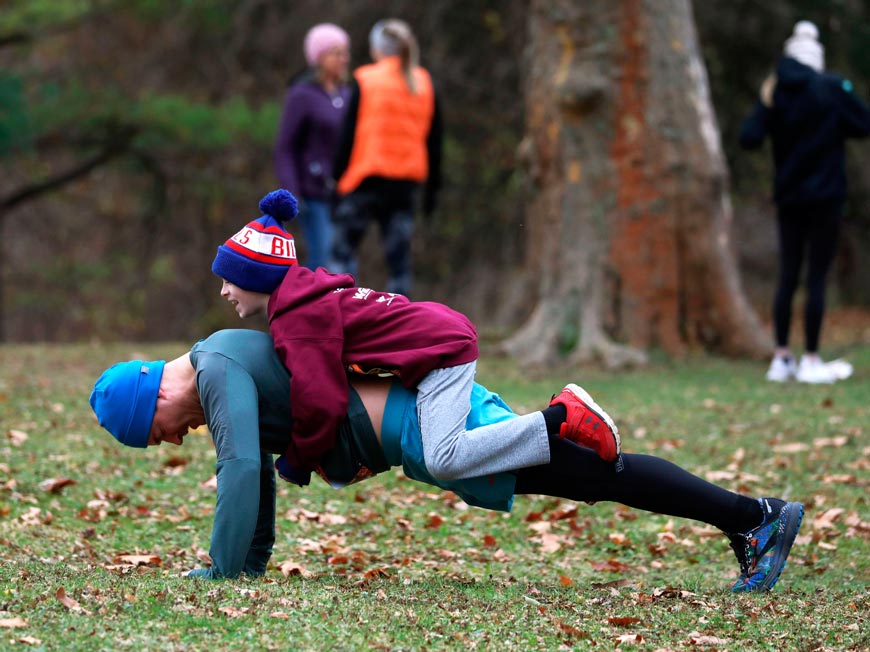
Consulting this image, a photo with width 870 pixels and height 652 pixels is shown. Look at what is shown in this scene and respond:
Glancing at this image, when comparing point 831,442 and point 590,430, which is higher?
point 590,430

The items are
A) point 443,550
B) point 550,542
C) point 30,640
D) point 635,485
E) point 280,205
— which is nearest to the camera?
point 30,640

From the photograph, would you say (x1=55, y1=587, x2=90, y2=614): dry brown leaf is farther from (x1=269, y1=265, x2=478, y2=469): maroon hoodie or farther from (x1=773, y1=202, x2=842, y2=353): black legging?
(x1=773, y1=202, x2=842, y2=353): black legging

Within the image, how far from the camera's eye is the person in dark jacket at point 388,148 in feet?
31.3

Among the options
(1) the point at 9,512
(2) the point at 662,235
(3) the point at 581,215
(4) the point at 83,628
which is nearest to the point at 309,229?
(3) the point at 581,215

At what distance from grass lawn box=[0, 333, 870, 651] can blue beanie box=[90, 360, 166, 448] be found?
1.59 feet

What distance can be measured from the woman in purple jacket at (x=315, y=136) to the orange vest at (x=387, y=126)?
0.44 meters

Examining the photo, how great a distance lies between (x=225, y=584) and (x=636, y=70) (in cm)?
774

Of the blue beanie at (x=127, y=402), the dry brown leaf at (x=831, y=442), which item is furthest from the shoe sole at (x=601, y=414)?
the dry brown leaf at (x=831, y=442)

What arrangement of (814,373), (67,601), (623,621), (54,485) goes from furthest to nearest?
(814,373), (54,485), (623,621), (67,601)

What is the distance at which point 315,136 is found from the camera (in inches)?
397

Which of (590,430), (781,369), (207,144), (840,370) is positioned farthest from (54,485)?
(207,144)

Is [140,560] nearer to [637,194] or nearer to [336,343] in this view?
[336,343]

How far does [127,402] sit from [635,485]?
5.59 ft

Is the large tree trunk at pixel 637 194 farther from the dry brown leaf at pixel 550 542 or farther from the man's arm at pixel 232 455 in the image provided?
the man's arm at pixel 232 455
